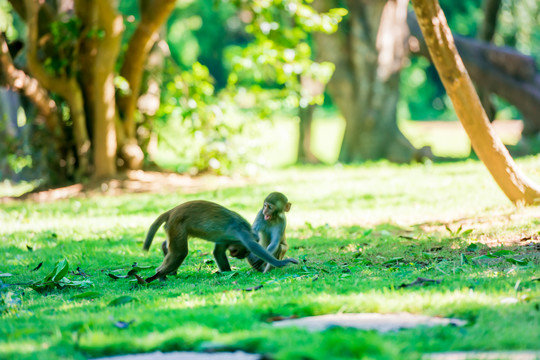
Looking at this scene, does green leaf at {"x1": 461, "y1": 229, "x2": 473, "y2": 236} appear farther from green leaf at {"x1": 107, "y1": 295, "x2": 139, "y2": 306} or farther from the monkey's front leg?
green leaf at {"x1": 107, "y1": 295, "x2": 139, "y2": 306}

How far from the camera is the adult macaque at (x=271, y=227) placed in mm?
7301

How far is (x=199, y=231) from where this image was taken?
23.0 feet

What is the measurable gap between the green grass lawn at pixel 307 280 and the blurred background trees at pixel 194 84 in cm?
324

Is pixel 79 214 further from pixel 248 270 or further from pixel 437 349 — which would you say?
pixel 437 349

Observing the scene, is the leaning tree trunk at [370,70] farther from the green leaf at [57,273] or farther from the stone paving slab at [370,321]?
the stone paving slab at [370,321]

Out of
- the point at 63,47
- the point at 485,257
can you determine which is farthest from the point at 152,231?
the point at 63,47

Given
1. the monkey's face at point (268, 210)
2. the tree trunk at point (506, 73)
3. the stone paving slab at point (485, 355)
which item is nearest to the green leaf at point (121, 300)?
the monkey's face at point (268, 210)

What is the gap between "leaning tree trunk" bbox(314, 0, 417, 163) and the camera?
21062mm

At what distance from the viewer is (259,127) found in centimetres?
1822

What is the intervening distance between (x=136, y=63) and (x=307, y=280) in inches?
420

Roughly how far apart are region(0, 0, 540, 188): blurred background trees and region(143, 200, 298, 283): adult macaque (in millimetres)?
8153

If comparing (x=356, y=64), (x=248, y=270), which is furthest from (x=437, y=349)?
(x=356, y=64)

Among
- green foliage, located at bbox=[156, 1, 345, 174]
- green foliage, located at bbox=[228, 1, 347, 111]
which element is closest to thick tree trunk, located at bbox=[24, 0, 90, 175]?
green foliage, located at bbox=[156, 1, 345, 174]

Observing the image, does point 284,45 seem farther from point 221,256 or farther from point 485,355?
point 485,355
